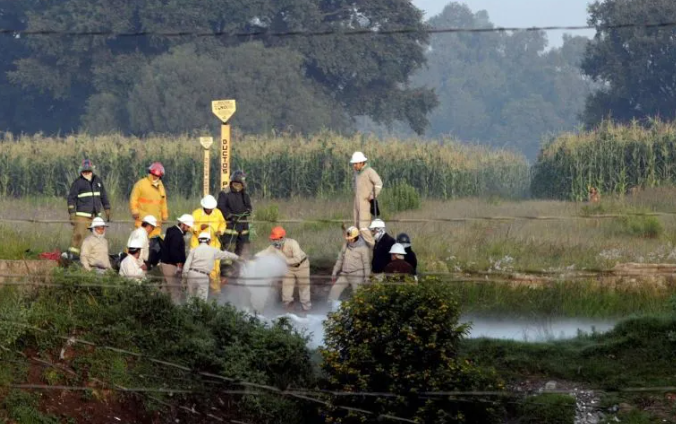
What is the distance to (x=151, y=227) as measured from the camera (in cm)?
2020

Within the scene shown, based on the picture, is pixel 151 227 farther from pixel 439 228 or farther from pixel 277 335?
pixel 439 228

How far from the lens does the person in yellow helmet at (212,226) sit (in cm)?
1969

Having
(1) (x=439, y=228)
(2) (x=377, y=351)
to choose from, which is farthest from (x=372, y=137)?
(2) (x=377, y=351)

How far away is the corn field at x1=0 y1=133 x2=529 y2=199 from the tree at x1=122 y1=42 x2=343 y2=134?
55.9ft

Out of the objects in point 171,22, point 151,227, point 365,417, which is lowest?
point 365,417

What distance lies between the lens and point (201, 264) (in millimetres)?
19031

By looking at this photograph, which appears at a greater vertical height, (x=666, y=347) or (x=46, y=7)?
(x=46, y=7)

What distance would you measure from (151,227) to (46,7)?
47954 mm

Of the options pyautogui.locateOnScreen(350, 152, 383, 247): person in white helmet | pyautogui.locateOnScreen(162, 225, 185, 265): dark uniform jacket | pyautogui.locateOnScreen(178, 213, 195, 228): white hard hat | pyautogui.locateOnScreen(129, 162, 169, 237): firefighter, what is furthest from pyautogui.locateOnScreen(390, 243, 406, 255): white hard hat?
pyautogui.locateOnScreen(129, 162, 169, 237): firefighter

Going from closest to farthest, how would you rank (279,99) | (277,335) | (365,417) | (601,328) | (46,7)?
(365,417), (277,335), (601,328), (279,99), (46,7)

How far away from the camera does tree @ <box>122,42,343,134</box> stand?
5959cm

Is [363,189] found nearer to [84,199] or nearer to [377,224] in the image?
[377,224]

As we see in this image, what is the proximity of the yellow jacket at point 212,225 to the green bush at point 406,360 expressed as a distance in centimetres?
385

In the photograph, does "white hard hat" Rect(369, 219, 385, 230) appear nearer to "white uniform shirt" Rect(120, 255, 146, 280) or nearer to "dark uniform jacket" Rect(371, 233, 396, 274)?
"dark uniform jacket" Rect(371, 233, 396, 274)
